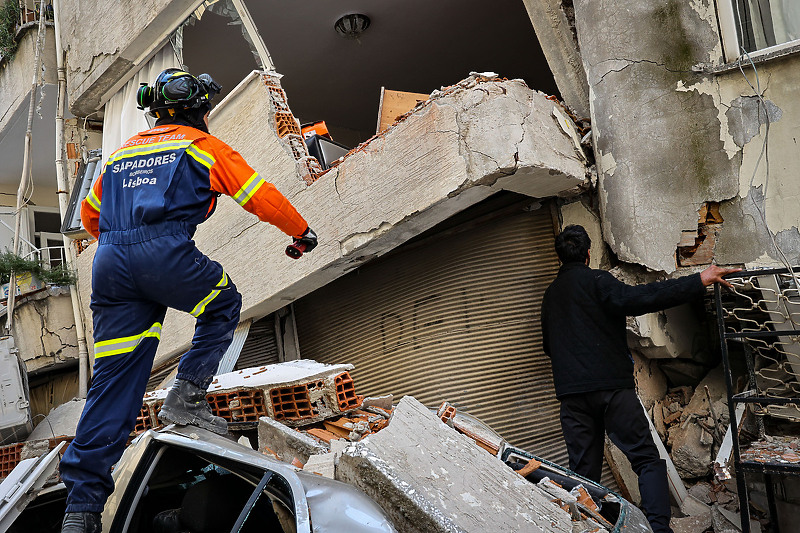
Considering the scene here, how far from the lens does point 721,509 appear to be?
150 inches

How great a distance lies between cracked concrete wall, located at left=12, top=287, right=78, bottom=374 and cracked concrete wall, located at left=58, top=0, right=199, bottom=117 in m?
2.06

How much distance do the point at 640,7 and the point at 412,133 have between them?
166 cm

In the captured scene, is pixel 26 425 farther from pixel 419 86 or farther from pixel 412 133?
pixel 419 86

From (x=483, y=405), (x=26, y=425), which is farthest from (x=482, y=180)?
(x=26, y=425)

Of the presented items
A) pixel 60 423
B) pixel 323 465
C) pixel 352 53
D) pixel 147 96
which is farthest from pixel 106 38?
pixel 323 465

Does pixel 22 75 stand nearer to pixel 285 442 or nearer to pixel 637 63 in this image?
pixel 285 442

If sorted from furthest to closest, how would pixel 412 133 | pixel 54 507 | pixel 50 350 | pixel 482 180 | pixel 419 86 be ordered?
pixel 419 86, pixel 50 350, pixel 412 133, pixel 482 180, pixel 54 507

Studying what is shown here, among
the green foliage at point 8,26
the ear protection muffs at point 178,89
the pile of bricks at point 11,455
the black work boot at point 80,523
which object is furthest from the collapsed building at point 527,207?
the green foliage at point 8,26

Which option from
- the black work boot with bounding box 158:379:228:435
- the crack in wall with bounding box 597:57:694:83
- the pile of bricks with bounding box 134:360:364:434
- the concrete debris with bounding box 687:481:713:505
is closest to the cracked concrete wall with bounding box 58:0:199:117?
the pile of bricks with bounding box 134:360:364:434

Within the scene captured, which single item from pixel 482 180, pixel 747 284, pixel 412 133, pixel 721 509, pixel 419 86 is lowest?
pixel 721 509

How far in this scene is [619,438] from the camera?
Result: 3746mm

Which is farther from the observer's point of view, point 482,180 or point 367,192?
point 367,192

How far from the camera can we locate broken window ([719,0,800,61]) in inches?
157

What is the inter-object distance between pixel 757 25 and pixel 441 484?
11.1ft
